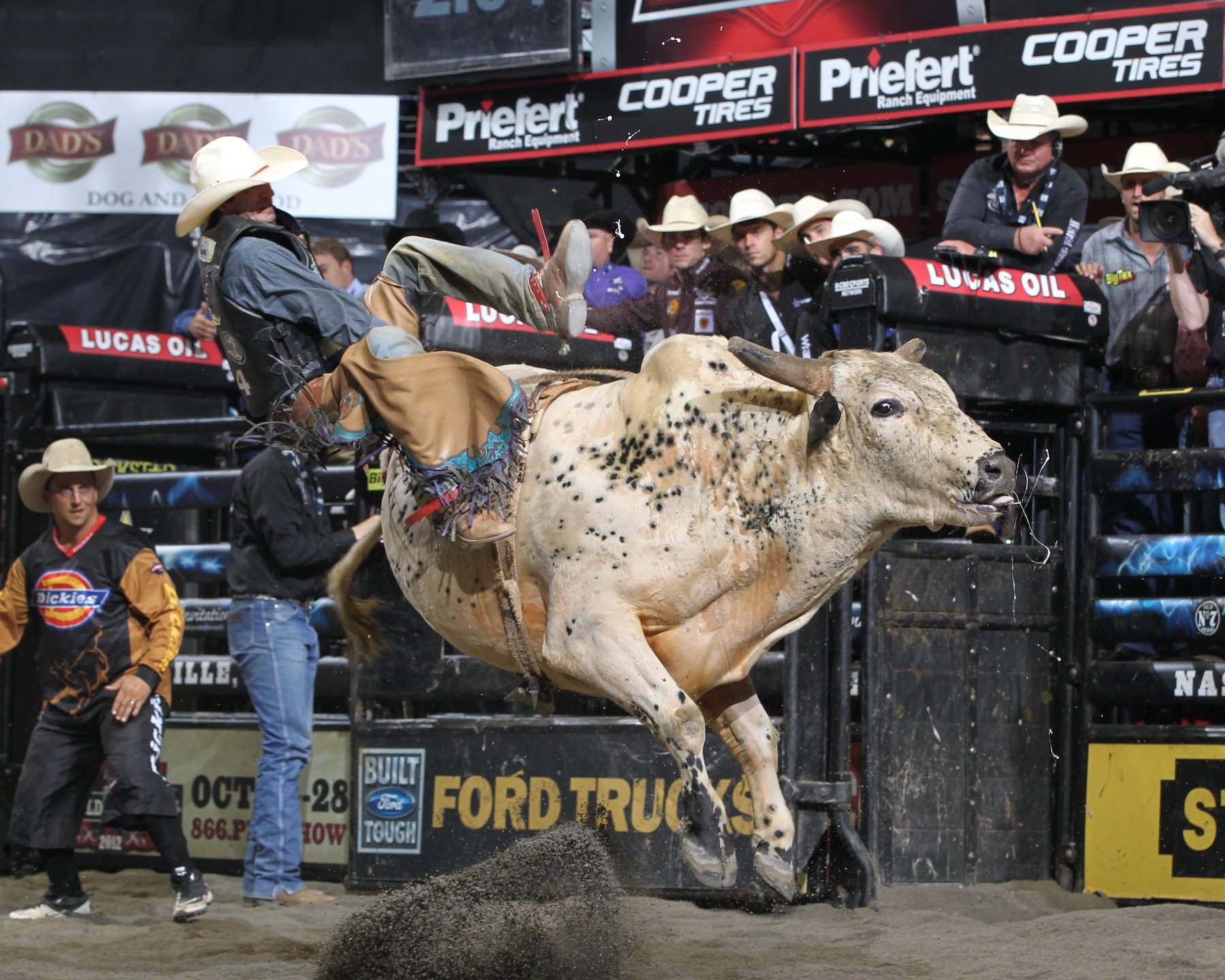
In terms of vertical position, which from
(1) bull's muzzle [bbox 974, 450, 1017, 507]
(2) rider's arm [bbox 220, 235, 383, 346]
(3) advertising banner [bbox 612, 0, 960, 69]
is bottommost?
(1) bull's muzzle [bbox 974, 450, 1017, 507]

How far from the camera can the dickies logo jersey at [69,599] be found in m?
7.67

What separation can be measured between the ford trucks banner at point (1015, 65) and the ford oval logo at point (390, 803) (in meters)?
4.91

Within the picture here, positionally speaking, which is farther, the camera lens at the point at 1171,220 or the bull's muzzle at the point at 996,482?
the camera lens at the point at 1171,220

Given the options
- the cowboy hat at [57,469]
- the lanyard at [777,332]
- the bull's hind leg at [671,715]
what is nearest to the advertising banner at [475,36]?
the lanyard at [777,332]

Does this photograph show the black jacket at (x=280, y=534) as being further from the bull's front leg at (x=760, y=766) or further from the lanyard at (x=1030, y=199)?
the lanyard at (x=1030, y=199)

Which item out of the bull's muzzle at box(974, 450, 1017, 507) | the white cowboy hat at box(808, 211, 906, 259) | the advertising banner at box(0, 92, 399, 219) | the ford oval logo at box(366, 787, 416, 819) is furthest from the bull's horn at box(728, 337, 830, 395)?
the advertising banner at box(0, 92, 399, 219)

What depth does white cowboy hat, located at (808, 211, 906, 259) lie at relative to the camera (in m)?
7.38

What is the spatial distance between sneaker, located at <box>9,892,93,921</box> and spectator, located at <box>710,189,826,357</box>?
4.02 metres

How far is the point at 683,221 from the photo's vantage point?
25.4 feet

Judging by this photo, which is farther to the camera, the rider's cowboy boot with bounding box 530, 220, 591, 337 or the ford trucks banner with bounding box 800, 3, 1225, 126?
the ford trucks banner with bounding box 800, 3, 1225, 126

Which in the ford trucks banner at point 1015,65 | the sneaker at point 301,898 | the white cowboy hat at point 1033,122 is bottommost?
the sneaker at point 301,898

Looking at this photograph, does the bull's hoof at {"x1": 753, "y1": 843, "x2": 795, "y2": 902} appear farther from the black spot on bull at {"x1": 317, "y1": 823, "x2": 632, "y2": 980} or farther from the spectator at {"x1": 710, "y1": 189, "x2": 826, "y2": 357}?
the spectator at {"x1": 710, "y1": 189, "x2": 826, "y2": 357}

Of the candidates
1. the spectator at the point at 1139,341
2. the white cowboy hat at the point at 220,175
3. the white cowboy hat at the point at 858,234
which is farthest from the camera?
the spectator at the point at 1139,341

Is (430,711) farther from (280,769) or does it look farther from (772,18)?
(772,18)
